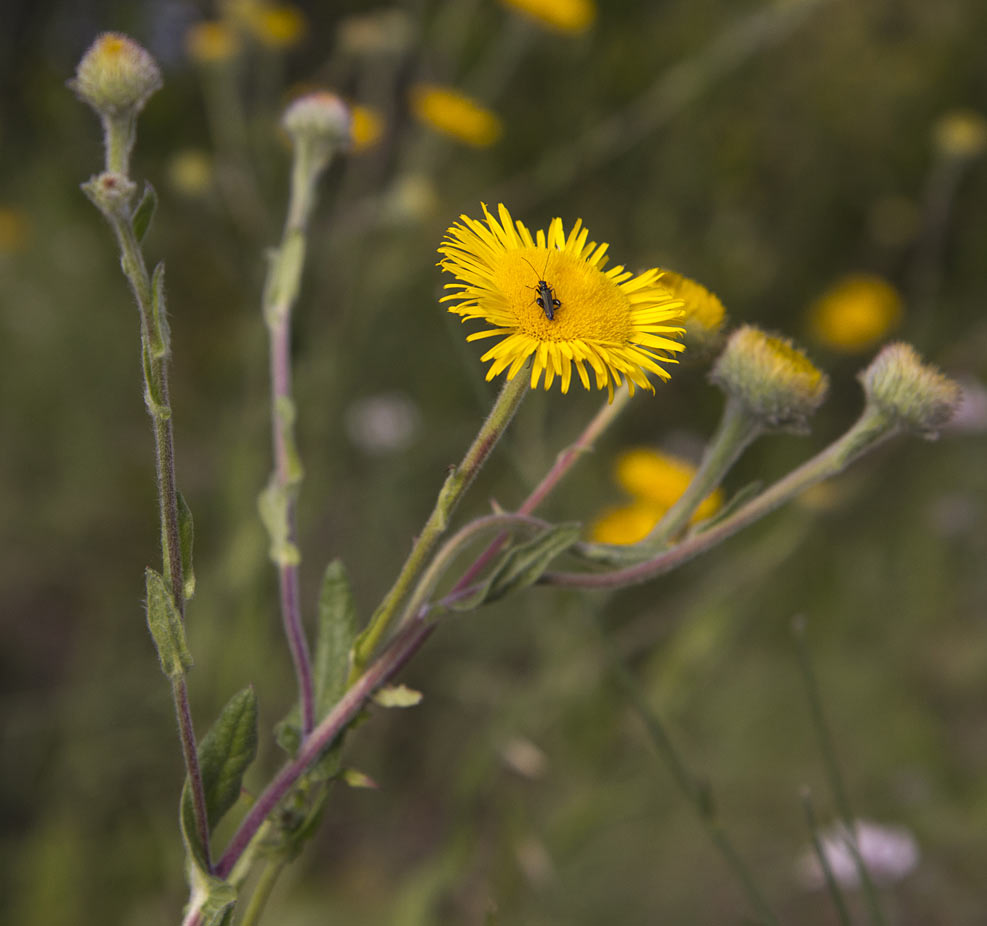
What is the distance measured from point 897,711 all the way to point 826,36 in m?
4.13

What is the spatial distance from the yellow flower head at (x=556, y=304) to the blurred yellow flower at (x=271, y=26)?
292 cm

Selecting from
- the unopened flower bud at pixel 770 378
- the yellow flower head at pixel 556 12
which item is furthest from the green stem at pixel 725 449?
the yellow flower head at pixel 556 12

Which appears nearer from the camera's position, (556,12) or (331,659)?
(331,659)

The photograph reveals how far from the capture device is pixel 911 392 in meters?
1.32

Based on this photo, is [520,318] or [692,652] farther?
[692,652]

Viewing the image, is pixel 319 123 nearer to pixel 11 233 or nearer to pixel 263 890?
pixel 263 890

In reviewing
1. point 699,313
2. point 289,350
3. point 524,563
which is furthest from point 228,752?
point 699,313

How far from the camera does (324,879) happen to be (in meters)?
3.37

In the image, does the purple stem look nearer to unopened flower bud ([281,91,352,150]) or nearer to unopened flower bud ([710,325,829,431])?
unopened flower bud ([710,325,829,431])

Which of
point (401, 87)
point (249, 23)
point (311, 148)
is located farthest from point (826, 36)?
point (311, 148)

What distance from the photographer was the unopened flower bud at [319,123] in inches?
69.6

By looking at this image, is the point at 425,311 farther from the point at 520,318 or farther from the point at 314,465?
the point at 520,318

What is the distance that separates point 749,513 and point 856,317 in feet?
11.8

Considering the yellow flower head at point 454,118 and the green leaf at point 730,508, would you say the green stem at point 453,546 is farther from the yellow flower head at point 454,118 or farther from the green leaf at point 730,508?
the yellow flower head at point 454,118
